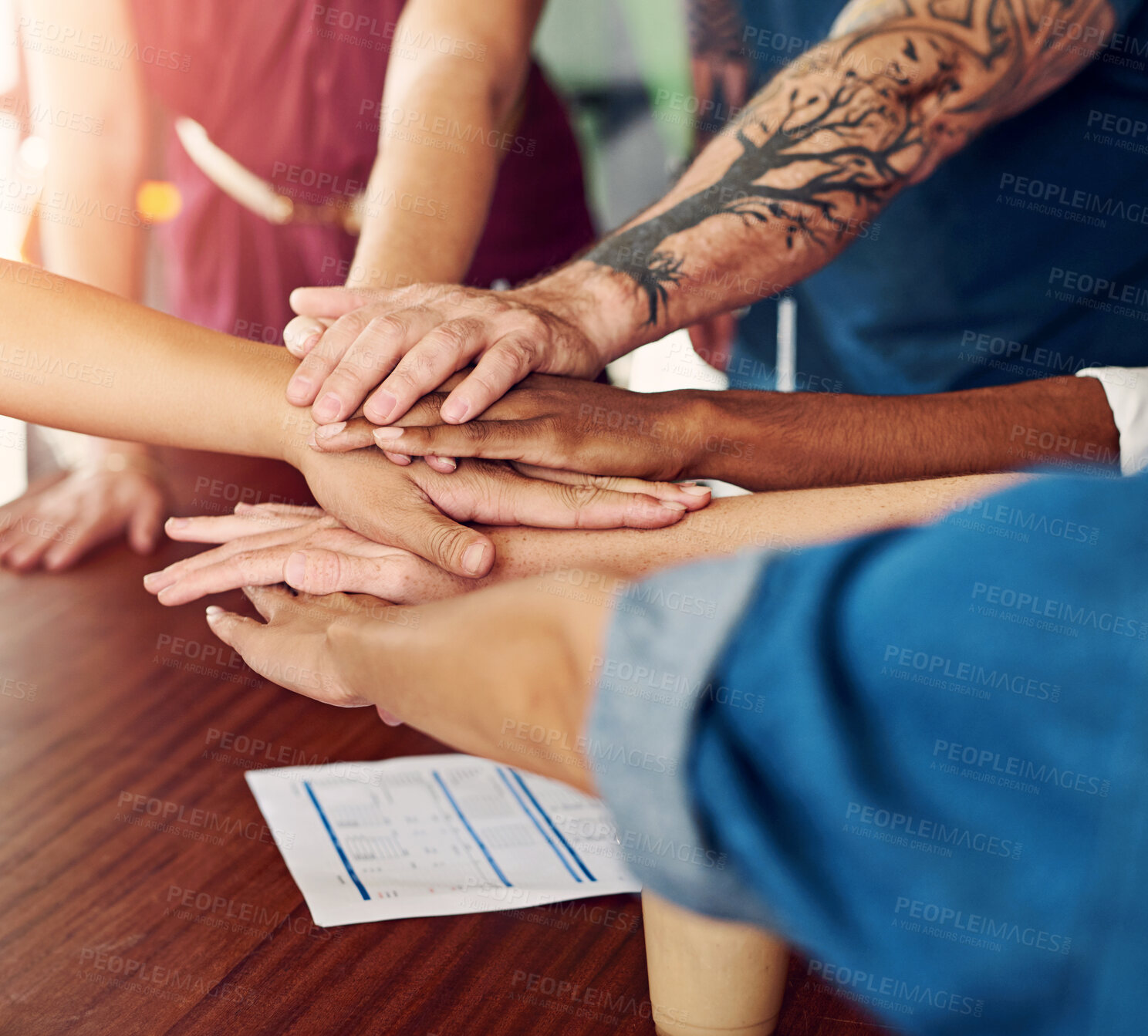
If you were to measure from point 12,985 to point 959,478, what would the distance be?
87 cm

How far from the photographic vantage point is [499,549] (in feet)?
3.17

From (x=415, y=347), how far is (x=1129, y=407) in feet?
2.60

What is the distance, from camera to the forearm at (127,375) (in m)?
0.99

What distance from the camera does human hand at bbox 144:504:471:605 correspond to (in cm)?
90
